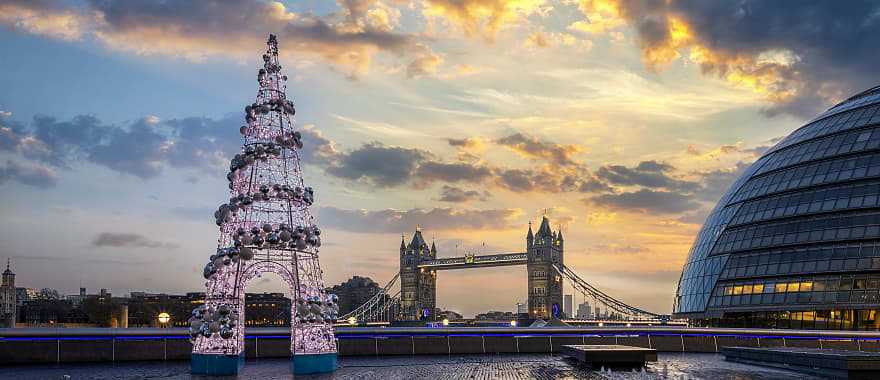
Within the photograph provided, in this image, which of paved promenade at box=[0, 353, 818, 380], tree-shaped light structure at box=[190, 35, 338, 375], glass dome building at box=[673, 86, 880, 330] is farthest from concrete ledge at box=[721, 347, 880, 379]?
tree-shaped light structure at box=[190, 35, 338, 375]

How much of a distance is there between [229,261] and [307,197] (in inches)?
233

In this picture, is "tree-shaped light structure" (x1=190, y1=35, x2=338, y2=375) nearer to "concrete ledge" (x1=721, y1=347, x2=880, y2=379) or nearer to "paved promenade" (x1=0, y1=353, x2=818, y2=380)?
"paved promenade" (x1=0, y1=353, x2=818, y2=380)

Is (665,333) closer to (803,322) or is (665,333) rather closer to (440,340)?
(803,322)

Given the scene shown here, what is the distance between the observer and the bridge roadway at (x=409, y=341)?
54.2 meters

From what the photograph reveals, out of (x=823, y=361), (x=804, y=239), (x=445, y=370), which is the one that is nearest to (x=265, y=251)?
(x=445, y=370)

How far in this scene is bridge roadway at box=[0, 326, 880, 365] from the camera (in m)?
54.2

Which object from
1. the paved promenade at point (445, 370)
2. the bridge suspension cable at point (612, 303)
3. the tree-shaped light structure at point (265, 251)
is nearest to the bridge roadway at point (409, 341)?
the paved promenade at point (445, 370)

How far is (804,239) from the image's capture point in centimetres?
6794

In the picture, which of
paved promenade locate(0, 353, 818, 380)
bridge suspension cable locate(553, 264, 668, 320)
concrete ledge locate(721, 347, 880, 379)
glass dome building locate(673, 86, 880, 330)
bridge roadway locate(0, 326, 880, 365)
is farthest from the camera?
bridge suspension cable locate(553, 264, 668, 320)

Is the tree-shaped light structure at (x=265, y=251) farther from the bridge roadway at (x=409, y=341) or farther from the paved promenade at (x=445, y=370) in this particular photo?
the bridge roadway at (x=409, y=341)

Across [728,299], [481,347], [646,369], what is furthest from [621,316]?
[646,369]

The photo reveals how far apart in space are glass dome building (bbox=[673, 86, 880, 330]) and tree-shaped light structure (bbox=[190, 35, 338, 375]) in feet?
134

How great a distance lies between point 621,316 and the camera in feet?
589

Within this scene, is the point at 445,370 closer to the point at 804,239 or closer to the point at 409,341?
the point at 409,341
